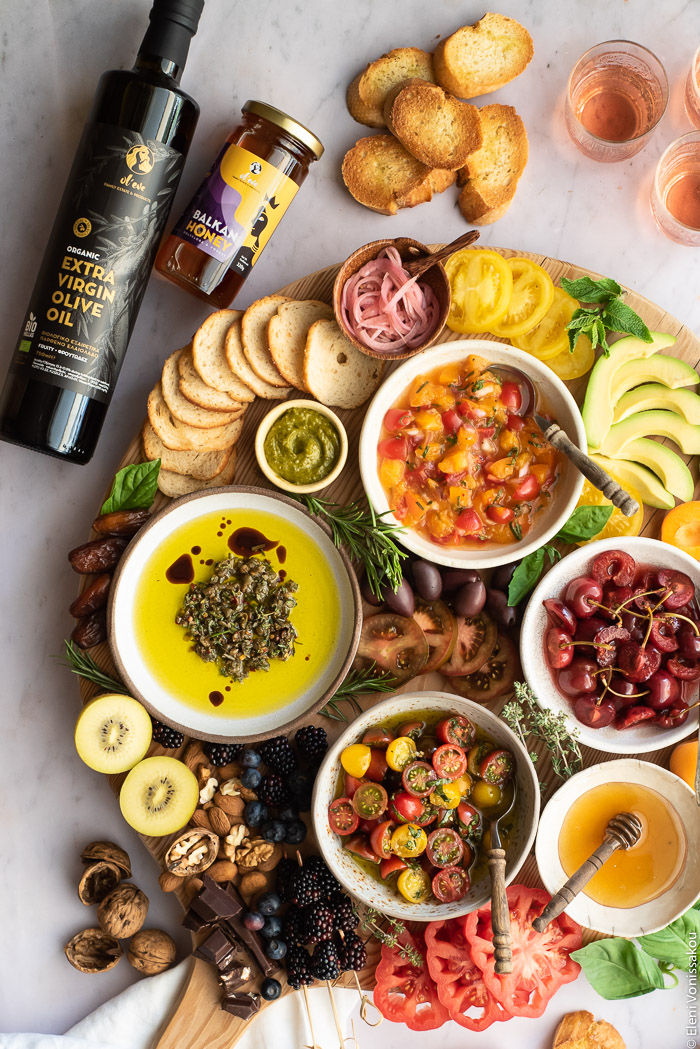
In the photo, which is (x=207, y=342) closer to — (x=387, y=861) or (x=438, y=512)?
(x=438, y=512)

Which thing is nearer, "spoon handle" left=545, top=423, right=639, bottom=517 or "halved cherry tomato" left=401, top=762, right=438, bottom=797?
"spoon handle" left=545, top=423, right=639, bottom=517

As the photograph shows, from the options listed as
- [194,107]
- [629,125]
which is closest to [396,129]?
[194,107]

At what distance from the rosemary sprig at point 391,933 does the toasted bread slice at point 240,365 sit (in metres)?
1.84

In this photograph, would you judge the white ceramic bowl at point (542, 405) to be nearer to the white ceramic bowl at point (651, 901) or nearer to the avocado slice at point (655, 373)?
the avocado slice at point (655, 373)

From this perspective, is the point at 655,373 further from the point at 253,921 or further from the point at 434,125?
the point at 253,921

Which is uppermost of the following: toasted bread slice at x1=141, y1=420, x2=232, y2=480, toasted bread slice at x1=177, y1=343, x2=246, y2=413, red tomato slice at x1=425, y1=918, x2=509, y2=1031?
toasted bread slice at x1=177, y1=343, x2=246, y2=413

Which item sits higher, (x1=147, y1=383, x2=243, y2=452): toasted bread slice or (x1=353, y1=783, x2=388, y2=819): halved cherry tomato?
(x1=147, y1=383, x2=243, y2=452): toasted bread slice

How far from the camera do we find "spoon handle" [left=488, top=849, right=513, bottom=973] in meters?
2.18

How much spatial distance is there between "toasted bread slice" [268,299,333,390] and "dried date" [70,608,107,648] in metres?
1.08

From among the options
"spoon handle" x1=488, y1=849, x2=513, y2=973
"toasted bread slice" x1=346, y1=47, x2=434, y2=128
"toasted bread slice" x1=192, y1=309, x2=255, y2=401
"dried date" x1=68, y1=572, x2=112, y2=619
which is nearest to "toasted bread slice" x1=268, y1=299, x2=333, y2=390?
"toasted bread slice" x1=192, y1=309, x2=255, y2=401

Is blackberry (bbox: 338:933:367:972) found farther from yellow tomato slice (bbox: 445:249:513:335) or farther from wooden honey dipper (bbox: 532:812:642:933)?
yellow tomato slice (bbox: 445:249:513:335)

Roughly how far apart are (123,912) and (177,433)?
1764mm

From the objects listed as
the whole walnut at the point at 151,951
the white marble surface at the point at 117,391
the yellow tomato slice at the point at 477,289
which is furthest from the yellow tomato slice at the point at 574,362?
the whole walnut at the point at 151,951

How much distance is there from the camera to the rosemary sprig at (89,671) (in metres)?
2.65
